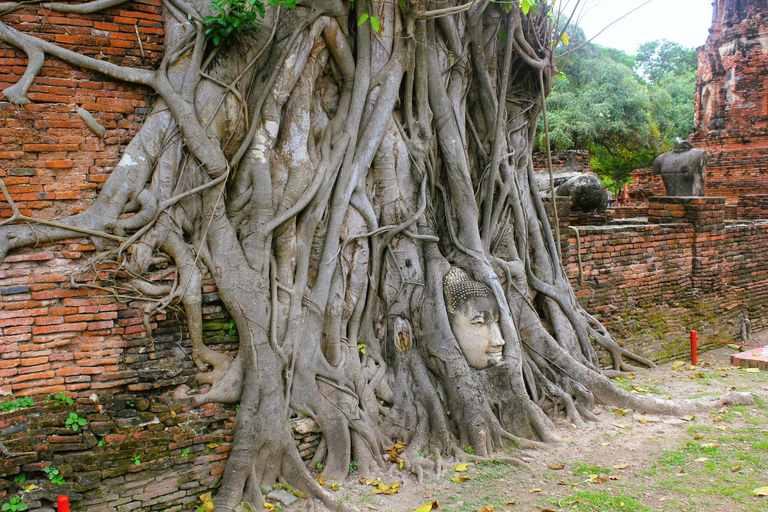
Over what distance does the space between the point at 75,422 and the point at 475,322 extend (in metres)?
2.88

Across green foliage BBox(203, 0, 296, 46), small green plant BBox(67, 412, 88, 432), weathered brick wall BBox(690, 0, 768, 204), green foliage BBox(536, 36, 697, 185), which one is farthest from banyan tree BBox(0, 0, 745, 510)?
green foliage BBox(536, 36, 697, 185)

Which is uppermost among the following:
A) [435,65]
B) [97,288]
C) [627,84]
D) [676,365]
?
[627,84]

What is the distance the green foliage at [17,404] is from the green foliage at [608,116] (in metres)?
16.8

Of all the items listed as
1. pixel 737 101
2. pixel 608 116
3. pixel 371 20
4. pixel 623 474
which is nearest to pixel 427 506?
pixel 623 474

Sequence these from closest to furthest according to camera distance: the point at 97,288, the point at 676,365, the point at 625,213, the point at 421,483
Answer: the point at 97,288 → the point at 421,483 → the point at 676,365 → the point at 625,213

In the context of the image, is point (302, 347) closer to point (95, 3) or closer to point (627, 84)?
point (95, 3)

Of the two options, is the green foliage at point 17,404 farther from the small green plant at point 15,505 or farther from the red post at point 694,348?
the red post at point 694,348

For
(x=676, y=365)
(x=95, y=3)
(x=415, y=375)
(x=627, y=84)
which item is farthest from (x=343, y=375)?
(x=627, y=84)

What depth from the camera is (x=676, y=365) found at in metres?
7.08

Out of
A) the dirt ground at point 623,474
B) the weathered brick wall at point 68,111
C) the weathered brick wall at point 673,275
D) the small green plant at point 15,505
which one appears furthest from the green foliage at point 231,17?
the weathered brick wall at point 673,275

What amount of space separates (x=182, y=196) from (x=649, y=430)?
392 cm

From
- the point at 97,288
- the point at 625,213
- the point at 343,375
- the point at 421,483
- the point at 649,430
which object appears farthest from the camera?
the point at 625,213

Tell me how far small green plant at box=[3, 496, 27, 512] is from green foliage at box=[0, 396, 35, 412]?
49 cm

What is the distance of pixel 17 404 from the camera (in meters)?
3.62
